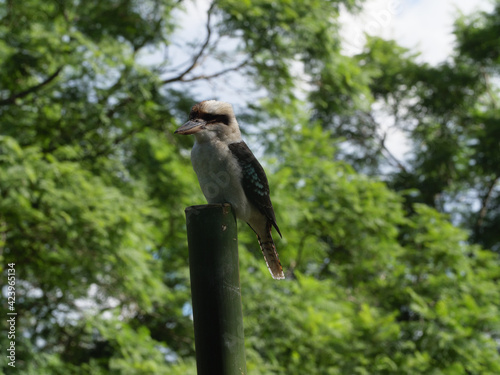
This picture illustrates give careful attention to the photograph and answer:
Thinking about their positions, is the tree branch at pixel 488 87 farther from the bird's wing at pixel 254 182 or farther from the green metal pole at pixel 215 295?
the green metal pole at pixel 215 295

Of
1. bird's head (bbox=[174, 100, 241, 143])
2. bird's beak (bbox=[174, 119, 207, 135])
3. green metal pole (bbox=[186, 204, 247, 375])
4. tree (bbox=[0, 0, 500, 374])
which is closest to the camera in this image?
green metal pole (bbox=[186, 204, 247, 375])

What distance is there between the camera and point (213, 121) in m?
2.39

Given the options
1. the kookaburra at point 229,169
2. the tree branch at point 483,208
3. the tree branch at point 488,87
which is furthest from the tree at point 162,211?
the tree branch at point 488,87

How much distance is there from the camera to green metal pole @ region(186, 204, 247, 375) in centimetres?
181

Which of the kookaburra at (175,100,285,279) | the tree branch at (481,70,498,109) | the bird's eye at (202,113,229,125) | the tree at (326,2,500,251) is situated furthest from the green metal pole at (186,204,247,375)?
the tree branch at (481,70,498,109)

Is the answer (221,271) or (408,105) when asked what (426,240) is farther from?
(221,271)

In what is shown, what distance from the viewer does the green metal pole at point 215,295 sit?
1.81 metres

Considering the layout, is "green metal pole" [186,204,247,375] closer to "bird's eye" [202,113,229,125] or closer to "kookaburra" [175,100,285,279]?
"kookaburra" [175,100,285,279]

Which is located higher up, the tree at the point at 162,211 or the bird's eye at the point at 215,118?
the tree at the point at 162,211

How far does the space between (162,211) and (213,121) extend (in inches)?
238

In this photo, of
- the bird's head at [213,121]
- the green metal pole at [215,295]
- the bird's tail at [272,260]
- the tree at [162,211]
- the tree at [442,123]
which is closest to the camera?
the green metal pole at [215,295]

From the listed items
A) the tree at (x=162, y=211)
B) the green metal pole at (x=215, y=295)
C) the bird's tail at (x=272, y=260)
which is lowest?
the green metal pole at (x=215, y=295)

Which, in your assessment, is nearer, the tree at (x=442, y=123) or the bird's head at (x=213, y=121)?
the bird's head at (x=213, y=121)

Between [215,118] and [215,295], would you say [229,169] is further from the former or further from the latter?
[215,295]
